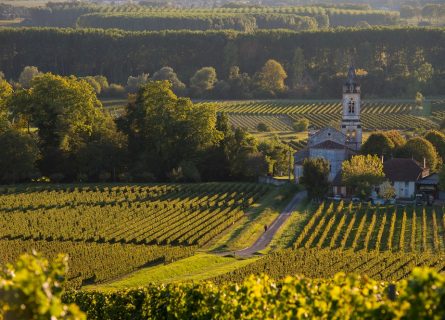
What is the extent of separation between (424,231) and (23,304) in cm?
3777

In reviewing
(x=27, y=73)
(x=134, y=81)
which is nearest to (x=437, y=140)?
(x=134, y=81)

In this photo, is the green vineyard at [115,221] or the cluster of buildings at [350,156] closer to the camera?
the green vineyard at [115,221]

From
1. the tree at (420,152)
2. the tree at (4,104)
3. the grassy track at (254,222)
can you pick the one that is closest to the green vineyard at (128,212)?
the grassy track at (254,222)

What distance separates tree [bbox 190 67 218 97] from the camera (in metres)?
121

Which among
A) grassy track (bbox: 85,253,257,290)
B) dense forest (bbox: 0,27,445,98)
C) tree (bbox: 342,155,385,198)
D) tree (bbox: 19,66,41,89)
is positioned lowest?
grassy track (bbox: 85,253,257,290)

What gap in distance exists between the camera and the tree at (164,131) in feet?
225

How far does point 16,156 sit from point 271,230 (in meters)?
21.9

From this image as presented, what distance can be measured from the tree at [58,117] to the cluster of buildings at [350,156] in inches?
616

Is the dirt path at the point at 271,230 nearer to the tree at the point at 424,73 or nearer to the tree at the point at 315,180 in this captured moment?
the tree at the point at 315,180

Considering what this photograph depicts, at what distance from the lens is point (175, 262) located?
43438 millimetres

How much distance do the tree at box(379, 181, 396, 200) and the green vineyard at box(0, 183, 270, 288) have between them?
25.0 feet

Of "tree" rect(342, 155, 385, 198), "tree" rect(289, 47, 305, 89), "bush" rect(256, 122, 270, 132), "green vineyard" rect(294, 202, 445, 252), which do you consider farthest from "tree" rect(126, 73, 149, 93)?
"green vineyard" rect(294, 202, 445, 252)

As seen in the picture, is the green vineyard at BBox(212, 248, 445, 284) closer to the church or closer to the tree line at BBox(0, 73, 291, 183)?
the church

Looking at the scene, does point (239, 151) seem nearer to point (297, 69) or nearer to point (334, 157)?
point (334, 157)
